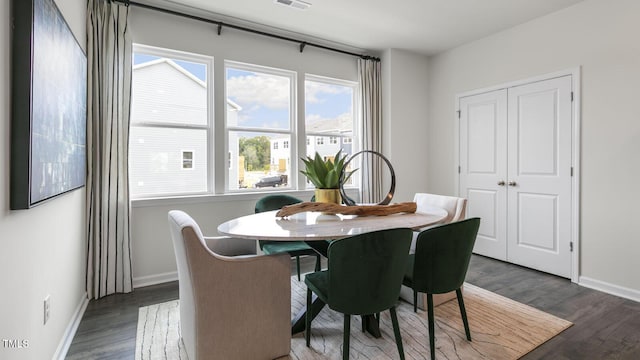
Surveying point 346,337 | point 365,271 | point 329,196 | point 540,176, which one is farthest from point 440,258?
point 540,176

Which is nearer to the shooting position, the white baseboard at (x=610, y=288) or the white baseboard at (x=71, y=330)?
the white baseboard at (x=71, y=330)

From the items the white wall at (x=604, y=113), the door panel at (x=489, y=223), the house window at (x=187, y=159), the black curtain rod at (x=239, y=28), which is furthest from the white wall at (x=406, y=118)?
the house window at (x=187, y=159)

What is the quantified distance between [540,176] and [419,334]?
7.76 feet

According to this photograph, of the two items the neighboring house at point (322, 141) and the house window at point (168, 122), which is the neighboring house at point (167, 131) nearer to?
the house window at point (168, 122)

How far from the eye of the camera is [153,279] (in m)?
3.07

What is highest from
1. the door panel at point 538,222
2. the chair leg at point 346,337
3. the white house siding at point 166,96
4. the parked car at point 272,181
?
the white house siding at point 166,96

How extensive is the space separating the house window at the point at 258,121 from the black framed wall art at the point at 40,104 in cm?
167

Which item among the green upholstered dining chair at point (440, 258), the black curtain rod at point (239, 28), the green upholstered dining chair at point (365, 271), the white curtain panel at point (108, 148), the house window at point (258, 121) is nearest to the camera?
the green upholstered dining chair at point (365, 271)

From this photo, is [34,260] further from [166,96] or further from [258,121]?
[258,121]

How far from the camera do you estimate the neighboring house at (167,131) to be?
3043 millimetres

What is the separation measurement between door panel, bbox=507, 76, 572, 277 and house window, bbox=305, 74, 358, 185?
6.23 feet

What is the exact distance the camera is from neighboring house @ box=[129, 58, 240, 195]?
3.04 m

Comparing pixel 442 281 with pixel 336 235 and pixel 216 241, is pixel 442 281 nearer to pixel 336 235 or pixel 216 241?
pixel 336 235

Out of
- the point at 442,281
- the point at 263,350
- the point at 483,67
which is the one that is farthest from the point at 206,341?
the point at 483,67
